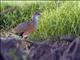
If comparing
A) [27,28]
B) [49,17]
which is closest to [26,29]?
[27,28]

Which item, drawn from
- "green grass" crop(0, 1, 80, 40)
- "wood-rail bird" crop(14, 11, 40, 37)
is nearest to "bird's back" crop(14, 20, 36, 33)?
"wood-rail bird" crop(14, 11, 40, 37)

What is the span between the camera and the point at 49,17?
7305 mm

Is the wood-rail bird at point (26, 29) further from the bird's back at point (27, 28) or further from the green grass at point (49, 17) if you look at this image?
the green grass at point (49, 17)

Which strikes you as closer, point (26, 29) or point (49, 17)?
point (26, 29)

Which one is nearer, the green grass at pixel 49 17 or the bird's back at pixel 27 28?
the bird's back at pixel 27 28

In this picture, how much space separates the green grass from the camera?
6984 mm

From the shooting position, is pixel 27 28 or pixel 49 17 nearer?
pixel 27 28

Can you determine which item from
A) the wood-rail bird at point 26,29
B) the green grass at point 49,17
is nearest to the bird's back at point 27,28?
the wood-rail bird at point 26,29

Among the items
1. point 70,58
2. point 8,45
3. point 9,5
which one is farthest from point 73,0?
point 8,45

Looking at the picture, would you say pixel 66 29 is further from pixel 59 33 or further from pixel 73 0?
pixel 73 0

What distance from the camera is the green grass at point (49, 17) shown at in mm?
6984

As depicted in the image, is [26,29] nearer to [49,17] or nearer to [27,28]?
[27,28]

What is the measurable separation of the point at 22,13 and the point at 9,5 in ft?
2.06

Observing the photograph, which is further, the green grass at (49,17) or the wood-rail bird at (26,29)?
the green grass at (49,17)
